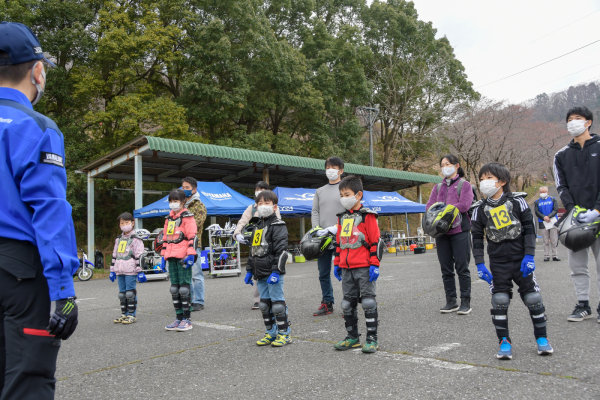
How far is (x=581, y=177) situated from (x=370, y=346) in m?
3.19

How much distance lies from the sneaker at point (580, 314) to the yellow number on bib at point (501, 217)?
1933 mm

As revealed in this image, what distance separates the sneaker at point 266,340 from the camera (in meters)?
4.78

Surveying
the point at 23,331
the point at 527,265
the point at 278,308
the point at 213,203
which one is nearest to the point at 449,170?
the point at 527,265

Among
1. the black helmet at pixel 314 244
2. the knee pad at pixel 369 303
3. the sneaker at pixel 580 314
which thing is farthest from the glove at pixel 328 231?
the sneaker at pixel 580 314

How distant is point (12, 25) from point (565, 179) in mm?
5631

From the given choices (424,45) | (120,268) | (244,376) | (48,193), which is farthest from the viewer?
(424,45)

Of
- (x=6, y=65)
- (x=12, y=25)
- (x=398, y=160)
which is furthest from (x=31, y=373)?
(x=398, y=160)

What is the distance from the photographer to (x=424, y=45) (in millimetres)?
41812

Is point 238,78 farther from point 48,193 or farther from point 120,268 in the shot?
point 48,193

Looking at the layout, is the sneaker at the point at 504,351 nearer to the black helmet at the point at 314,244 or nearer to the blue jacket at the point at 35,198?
the black helmet at the point at 314,244

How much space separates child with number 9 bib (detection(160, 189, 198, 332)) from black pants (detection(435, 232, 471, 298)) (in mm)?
3412

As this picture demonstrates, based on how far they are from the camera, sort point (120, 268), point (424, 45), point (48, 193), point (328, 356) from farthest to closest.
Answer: point (424, 45) → point (120, 268) → point (328, 356) → point (48, 193)

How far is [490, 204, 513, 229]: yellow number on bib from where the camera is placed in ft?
13.6

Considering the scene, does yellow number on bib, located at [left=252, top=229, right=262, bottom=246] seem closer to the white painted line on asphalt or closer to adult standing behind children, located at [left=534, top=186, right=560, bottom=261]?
the white painted line on asphalt
